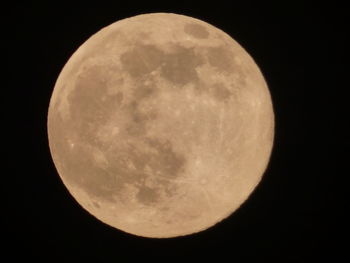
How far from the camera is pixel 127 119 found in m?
4.36

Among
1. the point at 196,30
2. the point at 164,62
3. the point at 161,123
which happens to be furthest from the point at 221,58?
the point at 161,123

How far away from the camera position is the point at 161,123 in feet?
14.1

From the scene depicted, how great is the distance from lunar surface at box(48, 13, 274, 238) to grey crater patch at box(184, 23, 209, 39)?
12 millimetres

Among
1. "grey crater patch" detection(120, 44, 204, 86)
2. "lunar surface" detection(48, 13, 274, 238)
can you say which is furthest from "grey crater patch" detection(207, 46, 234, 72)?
"grey crater patch" detection(120, 44, 204, 86)

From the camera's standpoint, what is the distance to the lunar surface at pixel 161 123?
14.3ft

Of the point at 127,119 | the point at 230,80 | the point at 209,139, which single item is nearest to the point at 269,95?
the point at 230,80

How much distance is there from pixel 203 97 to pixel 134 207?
1108mm

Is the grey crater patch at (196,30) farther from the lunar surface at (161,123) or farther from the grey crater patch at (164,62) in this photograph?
the grey crater patch at (164,62)

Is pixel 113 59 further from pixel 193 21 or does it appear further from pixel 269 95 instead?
pixel 269 95

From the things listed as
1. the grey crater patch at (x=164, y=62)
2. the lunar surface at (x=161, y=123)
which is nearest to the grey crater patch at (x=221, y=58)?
the lunar surface at (x=161, y=123)

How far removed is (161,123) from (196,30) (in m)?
0.98

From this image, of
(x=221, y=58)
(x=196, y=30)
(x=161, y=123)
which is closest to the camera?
(x=161, y=123)

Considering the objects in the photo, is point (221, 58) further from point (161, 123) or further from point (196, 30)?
point (161, 123)

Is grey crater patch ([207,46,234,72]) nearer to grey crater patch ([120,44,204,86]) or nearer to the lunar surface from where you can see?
A: the lunar surface
